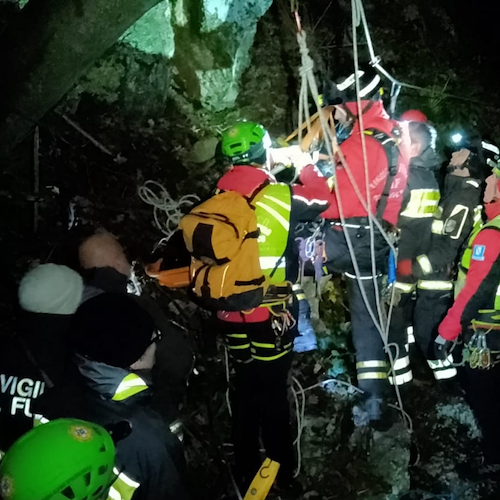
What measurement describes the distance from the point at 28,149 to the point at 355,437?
3968 mm

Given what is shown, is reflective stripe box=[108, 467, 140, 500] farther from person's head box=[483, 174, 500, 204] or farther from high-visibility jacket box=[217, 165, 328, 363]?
person's head box=[483, 174, 500, 204]

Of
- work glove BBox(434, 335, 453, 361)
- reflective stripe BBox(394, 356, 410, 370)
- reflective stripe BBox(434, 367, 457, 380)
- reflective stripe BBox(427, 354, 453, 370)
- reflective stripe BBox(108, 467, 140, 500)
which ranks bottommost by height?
reflective stripe BBox(434, 367, 457, 380)

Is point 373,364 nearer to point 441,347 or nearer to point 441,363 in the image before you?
point 441,347

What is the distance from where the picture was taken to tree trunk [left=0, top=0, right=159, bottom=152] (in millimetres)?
3697

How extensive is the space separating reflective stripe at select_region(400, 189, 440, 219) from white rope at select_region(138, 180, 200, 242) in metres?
1.83

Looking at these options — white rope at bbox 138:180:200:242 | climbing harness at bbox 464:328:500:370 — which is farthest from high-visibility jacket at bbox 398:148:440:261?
white rope at bbox 138:180:200:242

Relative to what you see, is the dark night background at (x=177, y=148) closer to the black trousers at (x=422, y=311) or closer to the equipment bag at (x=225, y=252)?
the black trousers at (x=422, y=311)

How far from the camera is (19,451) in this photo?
7.57ft

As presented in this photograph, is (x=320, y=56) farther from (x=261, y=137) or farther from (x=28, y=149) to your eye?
(x=28, y=149)

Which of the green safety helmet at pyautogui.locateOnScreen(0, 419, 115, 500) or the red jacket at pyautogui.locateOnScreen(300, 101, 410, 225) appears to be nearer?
the green safety helmet at pyautogui.locateOnScreen(0, 419, 115, 500)

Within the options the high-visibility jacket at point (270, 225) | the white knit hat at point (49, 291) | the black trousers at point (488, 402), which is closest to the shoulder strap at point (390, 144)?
the high-visibility jacket at point (270, 225)

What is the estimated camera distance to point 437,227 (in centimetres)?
480

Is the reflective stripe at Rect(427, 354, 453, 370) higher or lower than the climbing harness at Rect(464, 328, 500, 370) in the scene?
lower

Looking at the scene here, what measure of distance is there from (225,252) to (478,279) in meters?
1.93
